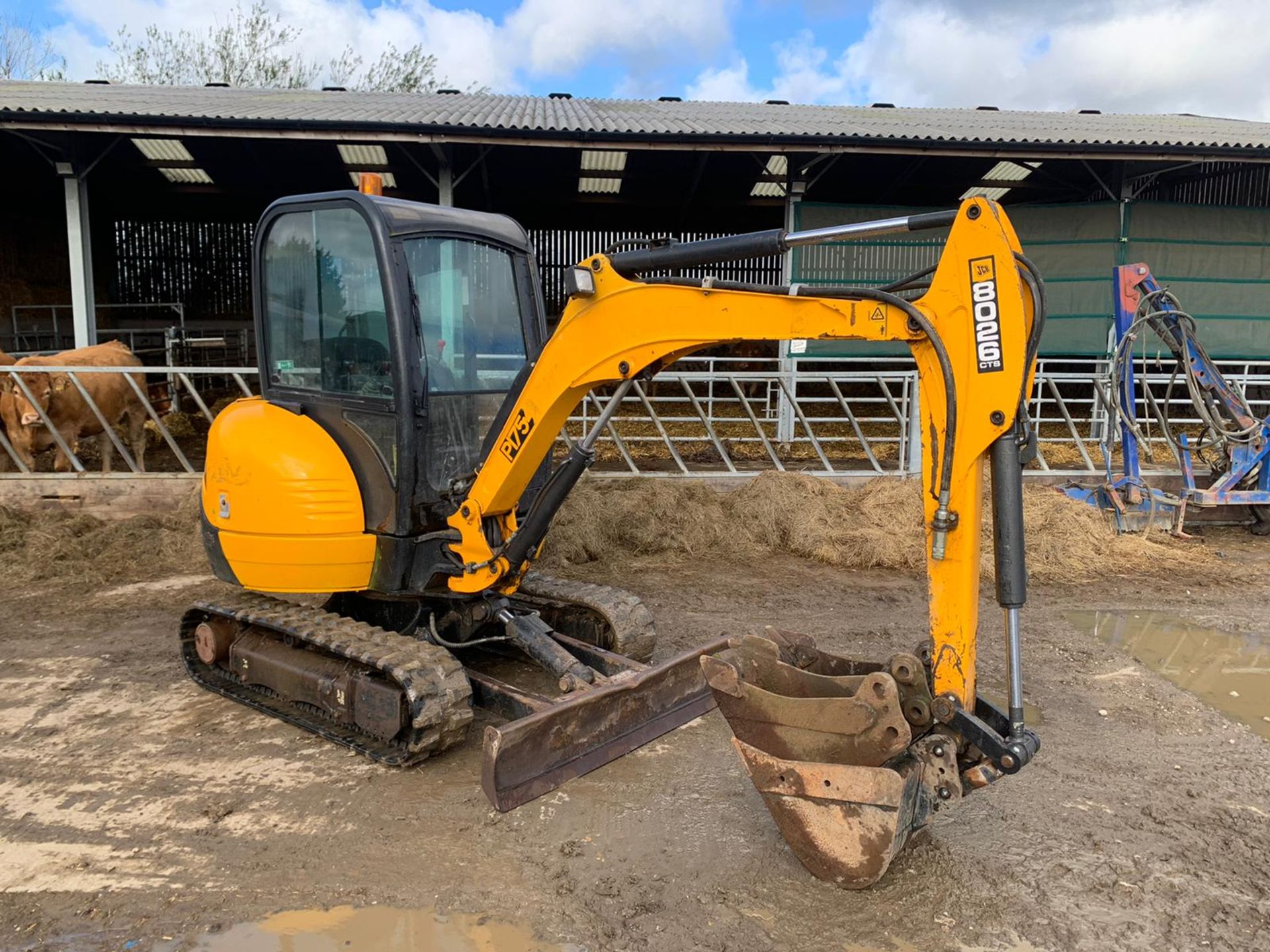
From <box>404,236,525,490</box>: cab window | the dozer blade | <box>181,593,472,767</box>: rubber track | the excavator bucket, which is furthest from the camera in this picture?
<box>404,236,525,490</box>: cab window

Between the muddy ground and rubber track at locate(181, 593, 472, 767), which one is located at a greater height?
rubber track at locate(181, 593, 472, 767)

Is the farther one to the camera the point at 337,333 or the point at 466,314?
the point at 466,314

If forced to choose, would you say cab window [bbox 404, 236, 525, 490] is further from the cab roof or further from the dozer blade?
the dozer blade

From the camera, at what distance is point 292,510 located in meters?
4.15

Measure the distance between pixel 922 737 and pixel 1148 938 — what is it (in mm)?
882

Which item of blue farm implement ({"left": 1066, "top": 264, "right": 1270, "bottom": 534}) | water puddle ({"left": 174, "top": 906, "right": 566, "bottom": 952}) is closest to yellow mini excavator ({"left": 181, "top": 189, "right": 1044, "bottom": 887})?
water puddle ({"left": 174, "top": 906, "right": 566, "bottom": 952})

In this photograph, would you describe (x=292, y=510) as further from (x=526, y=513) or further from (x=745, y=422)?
(x=745, y=422)

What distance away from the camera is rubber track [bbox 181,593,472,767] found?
12.5 feet

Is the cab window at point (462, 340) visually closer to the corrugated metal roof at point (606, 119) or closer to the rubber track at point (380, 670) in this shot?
the rubber track at point (380, 670)

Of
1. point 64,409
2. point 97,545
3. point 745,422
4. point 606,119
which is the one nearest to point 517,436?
point 97,545

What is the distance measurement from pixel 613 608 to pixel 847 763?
2.00 m

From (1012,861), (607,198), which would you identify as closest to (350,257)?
(1012,861)

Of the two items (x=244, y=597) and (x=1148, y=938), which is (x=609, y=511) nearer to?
(x=244, y=597)

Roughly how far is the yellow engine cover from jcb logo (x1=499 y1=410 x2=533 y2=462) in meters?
0.77
